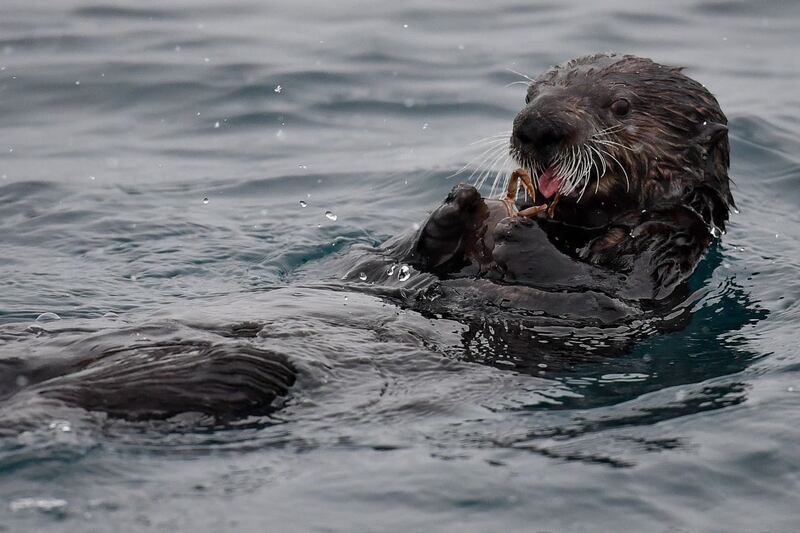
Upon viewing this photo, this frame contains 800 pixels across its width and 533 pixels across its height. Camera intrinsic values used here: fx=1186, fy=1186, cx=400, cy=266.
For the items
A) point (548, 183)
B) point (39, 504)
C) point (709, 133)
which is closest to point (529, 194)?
point (548, 183)

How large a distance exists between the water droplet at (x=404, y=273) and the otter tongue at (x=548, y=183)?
2.24 feet

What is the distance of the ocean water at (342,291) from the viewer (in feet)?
11.7

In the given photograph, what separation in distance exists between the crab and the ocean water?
26.3 inches

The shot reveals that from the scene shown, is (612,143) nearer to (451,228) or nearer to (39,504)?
(451,228)

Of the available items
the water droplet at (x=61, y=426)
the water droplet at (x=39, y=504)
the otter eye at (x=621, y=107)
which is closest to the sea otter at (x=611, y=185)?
the otter eye at (x=621, y=107)

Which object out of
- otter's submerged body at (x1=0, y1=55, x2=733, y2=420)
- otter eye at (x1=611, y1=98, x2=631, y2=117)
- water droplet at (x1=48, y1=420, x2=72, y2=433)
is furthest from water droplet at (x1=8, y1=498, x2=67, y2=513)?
otter eye at (x1=611, y1=98, x2=631, y2=117)

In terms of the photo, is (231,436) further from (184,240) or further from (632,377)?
(184,240)

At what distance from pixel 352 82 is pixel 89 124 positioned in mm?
2226

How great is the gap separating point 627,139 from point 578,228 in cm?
45

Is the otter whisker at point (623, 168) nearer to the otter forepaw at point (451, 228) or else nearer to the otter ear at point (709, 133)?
A: the otter ear at point (709, 133)

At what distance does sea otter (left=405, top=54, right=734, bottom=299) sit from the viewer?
197 inches

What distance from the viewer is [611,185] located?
5230mm

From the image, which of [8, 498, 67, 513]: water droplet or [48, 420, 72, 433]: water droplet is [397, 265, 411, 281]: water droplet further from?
[8, 498, 67, 513]: water droplet

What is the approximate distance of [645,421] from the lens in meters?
4.11
